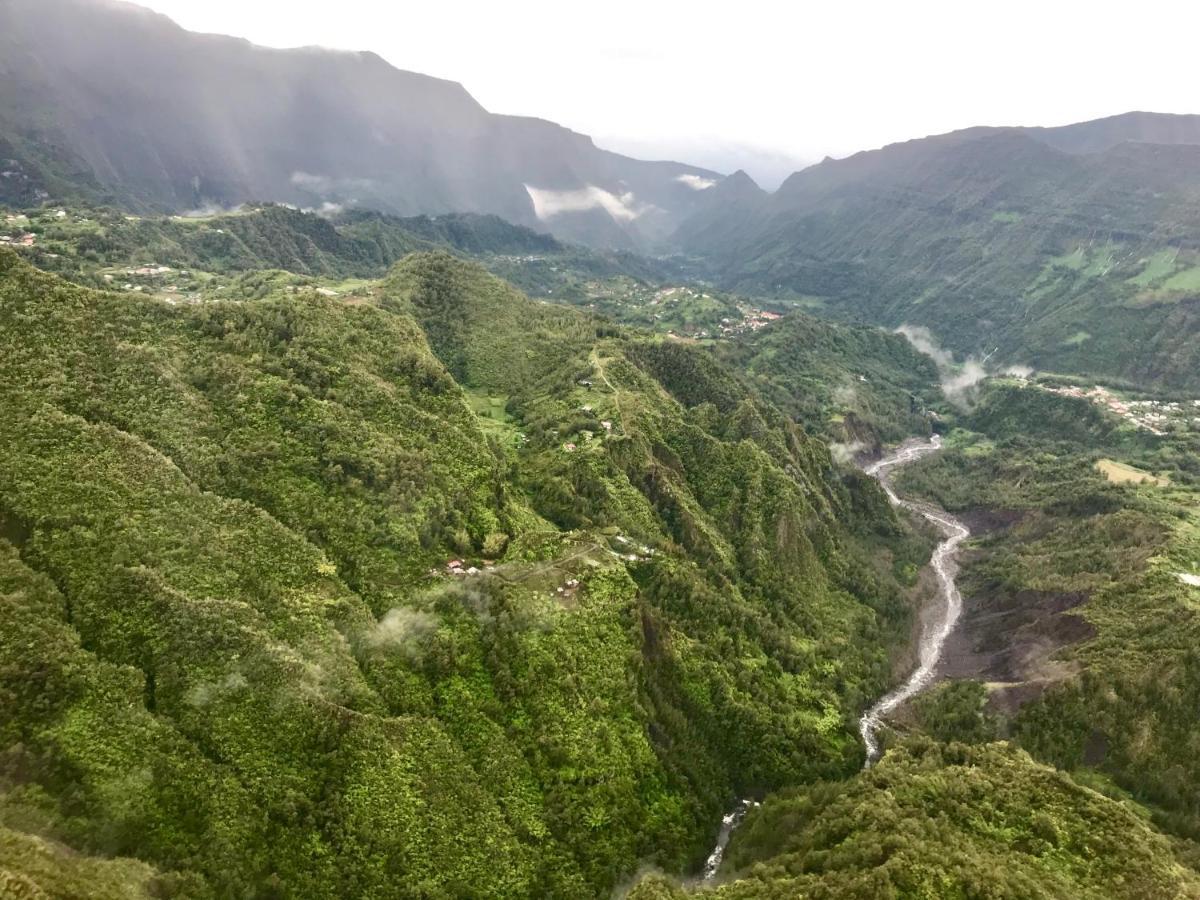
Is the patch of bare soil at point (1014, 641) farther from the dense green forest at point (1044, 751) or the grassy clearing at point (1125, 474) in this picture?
the grassy clearing at point (1125, 474)

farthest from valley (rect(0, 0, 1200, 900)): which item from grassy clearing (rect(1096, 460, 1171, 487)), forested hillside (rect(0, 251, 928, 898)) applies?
grassy clearing (rect(1096, 460, 1171, 487))

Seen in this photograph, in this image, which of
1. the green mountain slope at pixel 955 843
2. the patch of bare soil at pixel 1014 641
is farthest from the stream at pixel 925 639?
the green mountain slope at pixel 955 843

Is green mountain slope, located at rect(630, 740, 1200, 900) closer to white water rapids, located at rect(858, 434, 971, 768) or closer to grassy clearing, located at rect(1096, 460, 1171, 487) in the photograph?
white water rapids, located at rect(858, 434, 971, 768)

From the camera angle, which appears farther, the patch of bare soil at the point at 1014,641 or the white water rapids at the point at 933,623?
the white water rapids at the point at 933,623

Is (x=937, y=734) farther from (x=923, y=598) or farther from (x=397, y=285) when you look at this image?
(x=397, y=285)

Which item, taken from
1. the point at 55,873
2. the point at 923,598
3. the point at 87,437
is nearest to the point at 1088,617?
the point at 923,598

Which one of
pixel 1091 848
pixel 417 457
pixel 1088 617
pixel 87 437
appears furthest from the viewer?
pixel 1088 617
